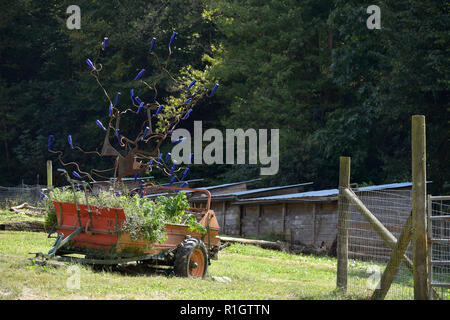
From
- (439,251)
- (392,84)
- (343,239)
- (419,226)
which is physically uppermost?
(392,84)

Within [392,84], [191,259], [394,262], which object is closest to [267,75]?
[392,84]

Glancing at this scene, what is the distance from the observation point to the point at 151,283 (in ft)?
31.6

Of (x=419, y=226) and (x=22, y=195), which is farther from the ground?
(x=22, y=195)

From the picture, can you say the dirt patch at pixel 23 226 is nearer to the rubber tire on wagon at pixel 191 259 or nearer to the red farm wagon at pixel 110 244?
the red farm wagon at pixel 110 244

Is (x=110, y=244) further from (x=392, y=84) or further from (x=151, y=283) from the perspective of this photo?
(x=392, y=84)

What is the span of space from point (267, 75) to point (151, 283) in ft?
93.0

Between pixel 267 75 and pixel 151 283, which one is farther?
pixel 267 75

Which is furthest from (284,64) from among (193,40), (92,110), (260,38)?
(92,110)

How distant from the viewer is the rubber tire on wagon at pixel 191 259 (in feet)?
35.2

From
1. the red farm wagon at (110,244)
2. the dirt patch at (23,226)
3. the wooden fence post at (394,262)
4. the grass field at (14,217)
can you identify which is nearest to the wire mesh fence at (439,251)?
the wooden fence post at (394,262)

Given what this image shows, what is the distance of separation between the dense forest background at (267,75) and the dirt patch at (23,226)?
15.1 meters

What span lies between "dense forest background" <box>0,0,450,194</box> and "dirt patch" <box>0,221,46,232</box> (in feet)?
49.5

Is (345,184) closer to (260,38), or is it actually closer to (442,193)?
(442,193)
